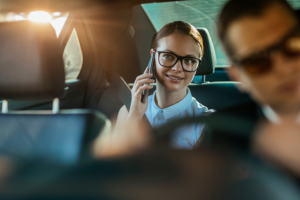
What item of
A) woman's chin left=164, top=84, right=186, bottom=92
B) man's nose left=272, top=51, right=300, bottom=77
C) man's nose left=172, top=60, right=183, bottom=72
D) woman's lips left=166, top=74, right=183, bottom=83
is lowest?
woman's chin left=164, top=84, right=186, bottom=92

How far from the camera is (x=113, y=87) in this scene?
205 cm

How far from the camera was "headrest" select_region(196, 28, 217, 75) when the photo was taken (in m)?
1.61

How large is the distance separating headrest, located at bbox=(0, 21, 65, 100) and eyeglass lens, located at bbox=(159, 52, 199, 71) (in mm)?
460

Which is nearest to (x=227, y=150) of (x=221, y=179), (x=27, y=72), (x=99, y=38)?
Answer: (x=221, y=179)

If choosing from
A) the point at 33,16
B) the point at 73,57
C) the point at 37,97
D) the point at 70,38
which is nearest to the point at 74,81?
the point at 73,57

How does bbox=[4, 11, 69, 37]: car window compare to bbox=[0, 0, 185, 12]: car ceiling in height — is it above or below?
below

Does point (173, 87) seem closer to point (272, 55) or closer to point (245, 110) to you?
point (245, 110)

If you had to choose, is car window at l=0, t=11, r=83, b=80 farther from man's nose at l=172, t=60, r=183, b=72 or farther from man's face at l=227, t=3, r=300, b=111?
man's face at l=227, t=3, r=300, b=111

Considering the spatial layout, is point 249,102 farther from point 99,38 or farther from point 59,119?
point 99,38

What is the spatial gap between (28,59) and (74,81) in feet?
3.16

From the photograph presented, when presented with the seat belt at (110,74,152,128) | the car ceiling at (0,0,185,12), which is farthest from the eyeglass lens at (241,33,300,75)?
the seat belt at (110,74,152,128)

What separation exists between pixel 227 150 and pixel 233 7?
0.35m

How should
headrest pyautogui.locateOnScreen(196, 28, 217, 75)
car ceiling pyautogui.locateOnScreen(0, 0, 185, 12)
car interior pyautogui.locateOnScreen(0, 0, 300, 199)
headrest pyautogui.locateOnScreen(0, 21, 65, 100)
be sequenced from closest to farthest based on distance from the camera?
1. car interior pyautogui.locateOnScreen(0, 0, 300, 199)
2. headrest pyautogui.locateOnScreen(0, 21, 65, 100)
3. car ceiling pyautogui.locateOnScreen(0, 0, 185, 12)
4. headrest pyautogui.locateOnScreen(196, 28, 217, 75)

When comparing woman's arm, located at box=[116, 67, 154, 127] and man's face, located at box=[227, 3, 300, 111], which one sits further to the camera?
woman's arm, located at box=[116, 67, 154, 127]
